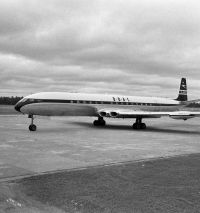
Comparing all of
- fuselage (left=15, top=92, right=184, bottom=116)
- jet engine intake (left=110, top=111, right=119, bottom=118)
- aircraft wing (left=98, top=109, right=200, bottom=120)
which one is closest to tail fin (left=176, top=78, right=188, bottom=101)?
fuselage (left=15, top=92, right=184, bottom=116)

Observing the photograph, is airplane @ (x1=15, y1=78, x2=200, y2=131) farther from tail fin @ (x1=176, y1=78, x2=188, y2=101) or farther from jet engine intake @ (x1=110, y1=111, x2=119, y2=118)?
tail fin @ (x1=176, y1=78, x2=188, y2=101)

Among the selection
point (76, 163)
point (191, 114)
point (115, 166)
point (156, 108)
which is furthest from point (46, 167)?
point (156, 108)

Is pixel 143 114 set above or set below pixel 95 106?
below

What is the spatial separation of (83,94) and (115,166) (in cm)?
1749

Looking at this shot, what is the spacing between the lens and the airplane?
23.5m

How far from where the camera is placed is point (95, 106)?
27.0 m

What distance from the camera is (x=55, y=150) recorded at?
1302 centimetres

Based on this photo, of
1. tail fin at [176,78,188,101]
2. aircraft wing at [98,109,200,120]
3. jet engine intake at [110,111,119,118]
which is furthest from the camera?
tail fin at [176,78,188,101]

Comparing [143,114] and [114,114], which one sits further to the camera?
[114,114]

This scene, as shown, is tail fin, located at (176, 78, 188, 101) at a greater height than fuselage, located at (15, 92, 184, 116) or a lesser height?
greater

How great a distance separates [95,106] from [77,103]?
1.79 metres

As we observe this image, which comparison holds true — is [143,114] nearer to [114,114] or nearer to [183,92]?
[114,114]

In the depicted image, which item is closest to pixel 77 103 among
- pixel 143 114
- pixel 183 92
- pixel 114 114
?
pixel 114 114

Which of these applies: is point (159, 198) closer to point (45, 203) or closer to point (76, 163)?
point (45, 203)
